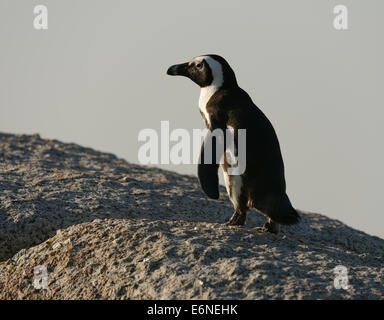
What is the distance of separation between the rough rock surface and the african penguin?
0.83ft

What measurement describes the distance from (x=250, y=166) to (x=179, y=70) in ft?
5.69

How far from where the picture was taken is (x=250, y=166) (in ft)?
22.4

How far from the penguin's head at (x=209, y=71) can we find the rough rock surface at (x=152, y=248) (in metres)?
1.45

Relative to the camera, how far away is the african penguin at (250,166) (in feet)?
22.5

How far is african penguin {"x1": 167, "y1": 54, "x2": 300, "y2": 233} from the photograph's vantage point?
6.84m

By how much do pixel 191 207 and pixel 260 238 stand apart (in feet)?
6.76

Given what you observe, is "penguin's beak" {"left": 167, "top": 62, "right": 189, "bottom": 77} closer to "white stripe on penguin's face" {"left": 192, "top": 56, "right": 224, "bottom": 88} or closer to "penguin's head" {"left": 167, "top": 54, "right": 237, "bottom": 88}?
"penguin's head" {"left": 167, "top": 54, "right": 237, "bottom": 88}

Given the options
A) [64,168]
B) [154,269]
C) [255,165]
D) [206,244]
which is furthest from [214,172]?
[64,168]

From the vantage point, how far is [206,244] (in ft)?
20.2

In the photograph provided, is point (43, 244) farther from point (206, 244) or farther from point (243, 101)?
point (243, 101)

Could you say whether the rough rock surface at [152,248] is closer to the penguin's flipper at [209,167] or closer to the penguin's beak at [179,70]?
the penguin's flipper at [209,167]

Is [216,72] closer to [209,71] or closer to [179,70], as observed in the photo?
[209,71]

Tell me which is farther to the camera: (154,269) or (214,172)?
(214,172)
